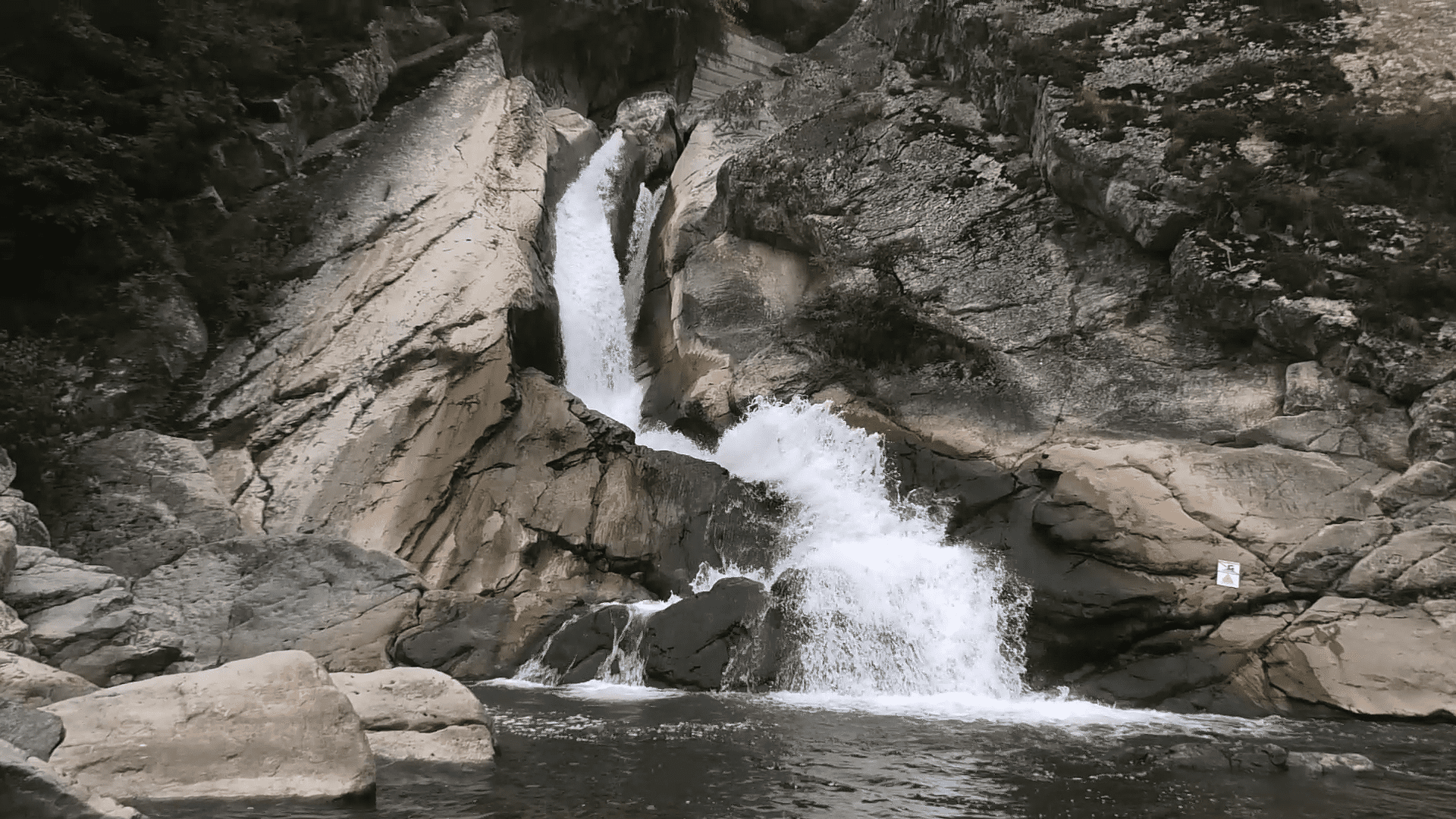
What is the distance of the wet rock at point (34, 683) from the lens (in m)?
6.34

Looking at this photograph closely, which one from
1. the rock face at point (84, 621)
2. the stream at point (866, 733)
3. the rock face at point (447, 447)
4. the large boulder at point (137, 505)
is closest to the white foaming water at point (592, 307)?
the rock face at point (447, 447)

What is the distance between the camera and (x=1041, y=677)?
11602 mm

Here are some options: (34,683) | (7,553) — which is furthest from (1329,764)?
(7,553)

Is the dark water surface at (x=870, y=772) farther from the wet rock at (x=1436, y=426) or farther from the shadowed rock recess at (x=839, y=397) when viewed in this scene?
the wet rock at (x=1436, y=426)

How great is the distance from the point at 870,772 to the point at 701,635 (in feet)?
16.9

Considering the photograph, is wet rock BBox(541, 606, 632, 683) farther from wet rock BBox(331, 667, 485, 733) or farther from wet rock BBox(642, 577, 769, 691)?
wet rock BBox(331, 667, 485, 733)

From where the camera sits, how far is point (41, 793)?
400 cm

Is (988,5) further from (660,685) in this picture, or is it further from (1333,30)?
(660,685)

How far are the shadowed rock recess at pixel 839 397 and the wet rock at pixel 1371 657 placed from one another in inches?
1.5

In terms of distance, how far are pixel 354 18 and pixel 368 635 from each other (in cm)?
1590

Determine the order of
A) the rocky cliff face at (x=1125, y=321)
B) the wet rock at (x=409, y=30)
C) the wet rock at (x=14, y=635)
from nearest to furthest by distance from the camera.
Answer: the wet rock at (x=14, y=635) < the rocky cliff face at (x=1125, y=321) < the wet rock at (x=409, y=30)

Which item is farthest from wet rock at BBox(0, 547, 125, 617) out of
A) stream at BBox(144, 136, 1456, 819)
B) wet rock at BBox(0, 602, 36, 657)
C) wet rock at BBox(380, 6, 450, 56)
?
wet rock at BBox(380, 6, 450, 56)

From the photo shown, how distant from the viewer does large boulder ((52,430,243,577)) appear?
1243cm

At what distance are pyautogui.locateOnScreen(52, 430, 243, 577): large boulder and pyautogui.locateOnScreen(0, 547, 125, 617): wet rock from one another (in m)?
1.73
